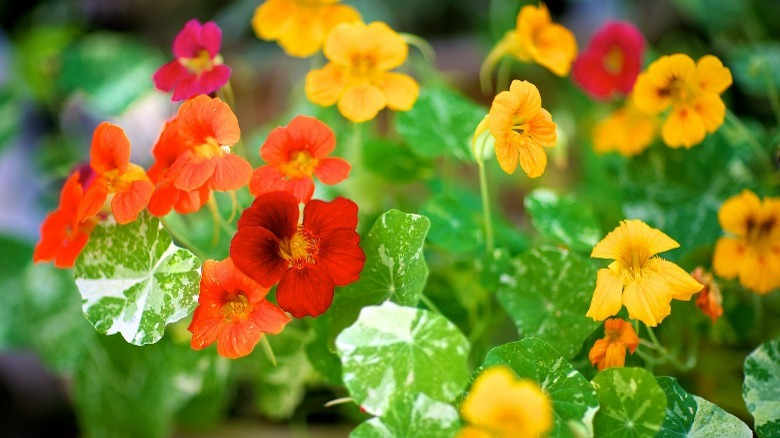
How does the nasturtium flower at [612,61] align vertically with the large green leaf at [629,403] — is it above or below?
above

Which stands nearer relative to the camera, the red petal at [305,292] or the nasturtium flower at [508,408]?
the nasturtium flower at [508,408]

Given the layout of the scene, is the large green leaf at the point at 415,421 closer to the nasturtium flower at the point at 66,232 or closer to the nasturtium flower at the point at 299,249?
the nasturtium flower at the point at 299,249

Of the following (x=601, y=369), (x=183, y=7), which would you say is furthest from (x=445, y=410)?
(x=183, y=7)

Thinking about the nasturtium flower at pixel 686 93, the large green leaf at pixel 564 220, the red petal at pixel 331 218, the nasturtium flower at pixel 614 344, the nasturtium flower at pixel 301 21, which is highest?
the nasturtium flower at pixel 686 93

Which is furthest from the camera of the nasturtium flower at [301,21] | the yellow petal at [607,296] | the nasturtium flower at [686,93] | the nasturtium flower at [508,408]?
the nasturtium flower at [301,21]

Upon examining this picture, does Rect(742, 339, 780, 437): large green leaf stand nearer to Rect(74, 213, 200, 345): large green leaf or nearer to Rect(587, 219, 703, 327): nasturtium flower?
Rect(587, 219, 703, 327): nasturtium flower

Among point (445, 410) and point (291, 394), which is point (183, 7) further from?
point (445, 410)

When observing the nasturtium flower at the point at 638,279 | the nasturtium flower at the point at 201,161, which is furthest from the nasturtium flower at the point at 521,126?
the nasturtium flower at the point at 201,161

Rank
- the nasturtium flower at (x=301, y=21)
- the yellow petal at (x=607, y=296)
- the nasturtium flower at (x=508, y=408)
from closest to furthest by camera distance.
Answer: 1. the nasturtium flower at (x=508, y=408)
2. the yellow petal at (x=607, y=296)
3. the nasturtium flower at (x=301, y=21)
